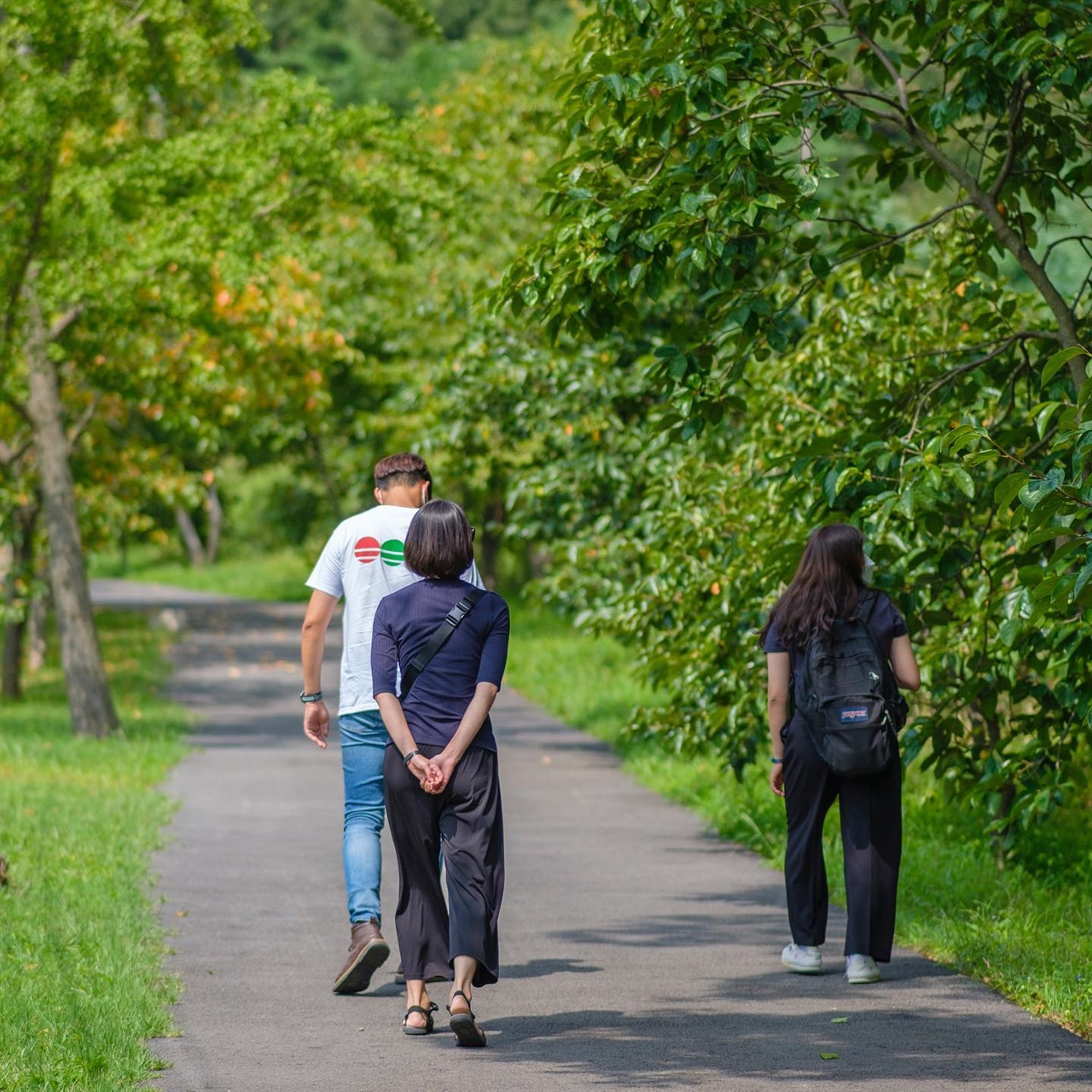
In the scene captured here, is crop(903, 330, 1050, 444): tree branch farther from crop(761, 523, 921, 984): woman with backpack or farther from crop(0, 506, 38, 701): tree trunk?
crop(0, 506, 38, 701): tree trunk

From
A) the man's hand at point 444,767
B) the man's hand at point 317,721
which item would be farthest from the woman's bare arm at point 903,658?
the man's hand at point 317,721

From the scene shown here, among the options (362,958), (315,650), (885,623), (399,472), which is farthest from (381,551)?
(885,623)

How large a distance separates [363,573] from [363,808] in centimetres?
88

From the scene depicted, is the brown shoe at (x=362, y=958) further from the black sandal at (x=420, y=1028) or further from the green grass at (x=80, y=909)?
the green grass at (x=80, y=909)

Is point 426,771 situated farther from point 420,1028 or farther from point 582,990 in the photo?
point 582,990

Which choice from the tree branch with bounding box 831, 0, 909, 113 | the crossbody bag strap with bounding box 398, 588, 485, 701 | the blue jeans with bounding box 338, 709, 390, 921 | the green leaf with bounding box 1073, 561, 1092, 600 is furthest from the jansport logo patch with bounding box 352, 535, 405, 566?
the tree branch with bounding box 831, 0, 909, 113

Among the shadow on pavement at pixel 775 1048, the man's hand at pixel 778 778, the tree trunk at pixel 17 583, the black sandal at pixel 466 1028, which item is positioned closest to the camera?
the shadow on pavement at pixel 775 1048

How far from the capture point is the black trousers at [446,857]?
5.81m

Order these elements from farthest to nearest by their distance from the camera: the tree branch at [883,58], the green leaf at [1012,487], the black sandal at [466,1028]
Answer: the tree branch at [883,58]
the black sandal at [466,1028]
the green leaf at [1012,487]

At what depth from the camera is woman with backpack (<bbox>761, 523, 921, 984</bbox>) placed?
655 cm

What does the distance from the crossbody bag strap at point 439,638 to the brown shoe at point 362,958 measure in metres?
1.02

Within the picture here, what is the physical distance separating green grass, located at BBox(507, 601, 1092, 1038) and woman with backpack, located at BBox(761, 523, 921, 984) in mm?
533

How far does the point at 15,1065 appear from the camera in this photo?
5211 mm

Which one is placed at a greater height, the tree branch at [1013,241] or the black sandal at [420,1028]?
the tree branch at [1013,241]
